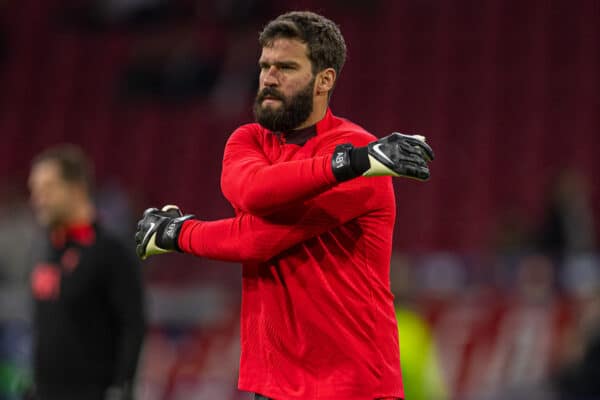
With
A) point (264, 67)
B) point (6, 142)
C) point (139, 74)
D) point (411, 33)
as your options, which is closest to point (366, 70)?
point (411, 33)

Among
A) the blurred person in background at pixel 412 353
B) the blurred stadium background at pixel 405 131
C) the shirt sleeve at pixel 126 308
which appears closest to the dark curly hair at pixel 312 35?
the shirt sleeve at pixel 126 308

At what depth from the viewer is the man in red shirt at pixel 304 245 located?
10.4ft

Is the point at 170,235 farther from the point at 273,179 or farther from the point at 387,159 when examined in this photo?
the point at 387,159

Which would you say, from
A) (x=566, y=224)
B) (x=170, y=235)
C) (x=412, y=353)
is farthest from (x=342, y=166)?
(x=566, y=224)

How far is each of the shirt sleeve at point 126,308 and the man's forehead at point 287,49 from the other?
1.96m

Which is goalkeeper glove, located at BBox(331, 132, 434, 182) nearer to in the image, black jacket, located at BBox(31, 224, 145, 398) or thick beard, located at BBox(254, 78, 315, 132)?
thick beard, located at BBox(254, 78, 315, 132)

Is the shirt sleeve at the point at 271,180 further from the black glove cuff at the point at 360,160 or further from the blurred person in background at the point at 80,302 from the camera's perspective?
the blurred person in background at the point at 80,302

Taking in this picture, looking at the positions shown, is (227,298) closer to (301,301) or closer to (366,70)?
(366,70)

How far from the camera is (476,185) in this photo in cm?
1212

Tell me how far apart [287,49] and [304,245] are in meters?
0.57

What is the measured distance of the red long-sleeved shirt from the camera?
10.4 feet

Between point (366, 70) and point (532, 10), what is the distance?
2127 mm

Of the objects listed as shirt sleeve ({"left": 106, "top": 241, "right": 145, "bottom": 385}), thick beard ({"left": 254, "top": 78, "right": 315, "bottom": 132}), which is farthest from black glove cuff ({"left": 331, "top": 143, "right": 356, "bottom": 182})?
shirt sleeve ({"left": 106, "top": 241, "right": 145, "bottom": 385})

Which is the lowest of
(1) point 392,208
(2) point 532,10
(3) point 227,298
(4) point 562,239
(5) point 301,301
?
(3) point 227,298
